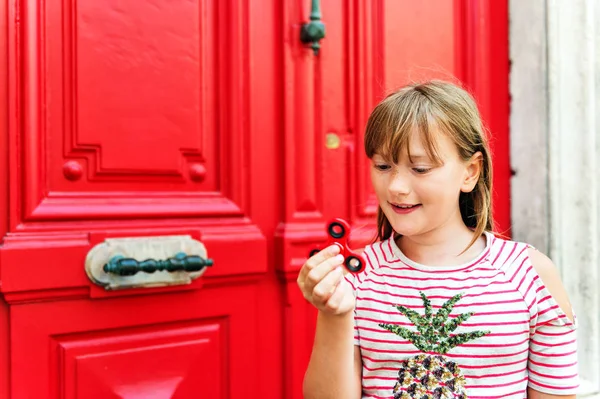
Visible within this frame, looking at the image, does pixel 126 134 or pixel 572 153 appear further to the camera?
pixel 572 153

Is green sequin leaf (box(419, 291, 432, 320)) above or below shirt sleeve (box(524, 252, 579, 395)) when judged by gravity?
above

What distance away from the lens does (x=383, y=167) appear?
0.90m

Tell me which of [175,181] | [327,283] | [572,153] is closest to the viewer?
[327,283]

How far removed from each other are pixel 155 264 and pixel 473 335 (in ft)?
2.08

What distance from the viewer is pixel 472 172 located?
37.4 inches

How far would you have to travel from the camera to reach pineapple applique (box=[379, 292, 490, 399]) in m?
0.86

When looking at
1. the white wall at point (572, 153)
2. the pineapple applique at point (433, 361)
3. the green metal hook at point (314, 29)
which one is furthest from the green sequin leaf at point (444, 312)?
the white wall at point (572, 153)

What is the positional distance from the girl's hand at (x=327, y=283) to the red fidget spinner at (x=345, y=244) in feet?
0.06

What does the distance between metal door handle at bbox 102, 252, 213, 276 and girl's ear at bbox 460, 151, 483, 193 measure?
568 mm

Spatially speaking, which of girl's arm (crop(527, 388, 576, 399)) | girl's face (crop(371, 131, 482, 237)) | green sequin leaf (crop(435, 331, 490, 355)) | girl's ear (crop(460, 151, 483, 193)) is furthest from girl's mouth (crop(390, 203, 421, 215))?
girl's arm (crop(527, 388, 576, 399))

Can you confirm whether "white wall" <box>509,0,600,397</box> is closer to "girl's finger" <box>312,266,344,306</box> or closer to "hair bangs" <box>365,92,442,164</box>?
"hair bangs" <box>365,92,442,164</box>

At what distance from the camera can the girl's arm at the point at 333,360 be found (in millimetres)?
845

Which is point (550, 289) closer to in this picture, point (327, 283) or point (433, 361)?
point (433, 361)

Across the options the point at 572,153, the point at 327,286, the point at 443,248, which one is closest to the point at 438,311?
the point at 443,248
